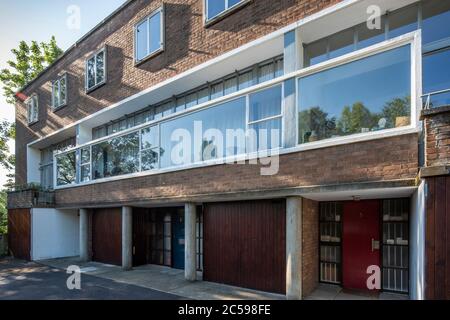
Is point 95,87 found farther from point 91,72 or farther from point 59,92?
point 59,92

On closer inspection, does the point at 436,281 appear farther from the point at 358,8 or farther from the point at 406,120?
the point at 358,8

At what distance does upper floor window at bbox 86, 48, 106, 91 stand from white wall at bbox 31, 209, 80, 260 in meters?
6.15

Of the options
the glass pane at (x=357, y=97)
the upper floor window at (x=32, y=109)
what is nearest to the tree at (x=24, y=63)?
the upper floor window at (x=32, y=109)

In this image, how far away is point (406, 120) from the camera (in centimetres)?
502

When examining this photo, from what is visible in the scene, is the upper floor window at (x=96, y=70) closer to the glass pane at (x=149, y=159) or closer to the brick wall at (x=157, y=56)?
the brick wall at (x=157, y=56)

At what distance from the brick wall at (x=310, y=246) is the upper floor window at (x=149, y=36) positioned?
693 centimetres

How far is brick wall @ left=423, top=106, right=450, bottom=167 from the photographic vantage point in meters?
4.13

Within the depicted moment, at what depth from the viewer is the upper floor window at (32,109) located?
1750 centimetres

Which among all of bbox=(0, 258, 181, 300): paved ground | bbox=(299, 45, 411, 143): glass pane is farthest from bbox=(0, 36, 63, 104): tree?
bbox=(299, 45, 411, 143): glass pane

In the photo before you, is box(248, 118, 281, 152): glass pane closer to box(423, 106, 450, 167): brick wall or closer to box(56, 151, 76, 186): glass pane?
box(423, 106, 450, 167): brick wall

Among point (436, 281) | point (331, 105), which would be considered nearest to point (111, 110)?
point (331, 105)

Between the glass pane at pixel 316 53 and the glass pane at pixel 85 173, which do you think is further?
the glass pane at pixel 85 173

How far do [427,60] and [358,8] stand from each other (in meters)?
1.71

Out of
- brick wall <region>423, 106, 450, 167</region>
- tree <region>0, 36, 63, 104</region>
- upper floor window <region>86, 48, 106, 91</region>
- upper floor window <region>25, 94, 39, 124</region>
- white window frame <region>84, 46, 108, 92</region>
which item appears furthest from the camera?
tree <region>0, 36, 63, 104</region>
